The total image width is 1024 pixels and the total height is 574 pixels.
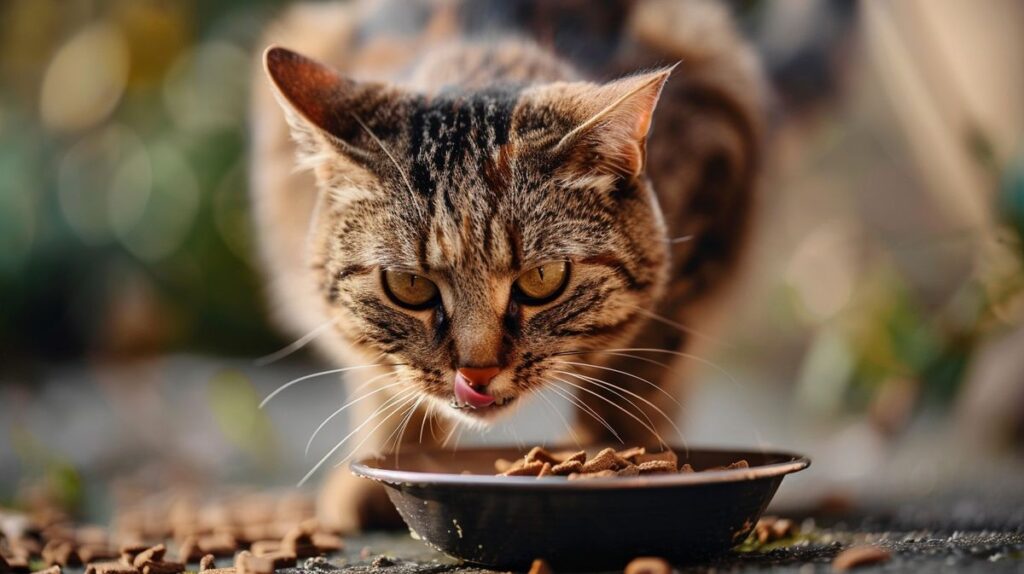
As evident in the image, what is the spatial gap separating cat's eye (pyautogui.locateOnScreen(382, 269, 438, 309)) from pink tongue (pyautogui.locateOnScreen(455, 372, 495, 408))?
6.4 inches

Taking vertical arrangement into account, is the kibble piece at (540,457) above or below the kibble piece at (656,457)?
above

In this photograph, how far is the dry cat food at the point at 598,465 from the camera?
142 cm

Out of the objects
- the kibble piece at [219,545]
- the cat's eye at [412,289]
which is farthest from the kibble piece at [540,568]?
the kibble piece at [219,545]

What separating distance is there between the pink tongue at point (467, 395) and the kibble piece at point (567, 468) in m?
0.18

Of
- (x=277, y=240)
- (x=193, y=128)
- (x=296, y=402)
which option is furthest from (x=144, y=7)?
(x=277, y=240)

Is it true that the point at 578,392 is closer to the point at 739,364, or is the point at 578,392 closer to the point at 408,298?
the point at 408,298

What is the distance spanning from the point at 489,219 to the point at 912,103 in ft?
9.57

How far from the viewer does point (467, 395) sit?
1537 millimetres

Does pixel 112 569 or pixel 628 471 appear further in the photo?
pixel 112 569

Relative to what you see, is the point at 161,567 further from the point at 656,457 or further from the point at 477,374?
the point at 656,457

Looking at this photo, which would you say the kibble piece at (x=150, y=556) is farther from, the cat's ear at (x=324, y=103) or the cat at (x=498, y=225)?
the cat's ear at (x=324, y=103)

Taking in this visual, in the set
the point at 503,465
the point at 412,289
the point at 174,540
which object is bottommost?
the point at 174,540

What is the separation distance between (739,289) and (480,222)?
1091 mm

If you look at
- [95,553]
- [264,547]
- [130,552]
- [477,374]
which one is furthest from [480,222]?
[95,553]
